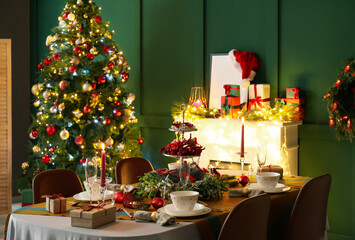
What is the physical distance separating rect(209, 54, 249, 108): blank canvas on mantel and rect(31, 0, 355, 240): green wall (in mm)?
134

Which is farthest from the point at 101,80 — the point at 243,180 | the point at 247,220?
the point at 247,220

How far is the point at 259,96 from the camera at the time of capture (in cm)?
477

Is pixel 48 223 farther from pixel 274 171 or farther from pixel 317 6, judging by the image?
pixel 317 6

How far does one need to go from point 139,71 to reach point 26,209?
138 inches

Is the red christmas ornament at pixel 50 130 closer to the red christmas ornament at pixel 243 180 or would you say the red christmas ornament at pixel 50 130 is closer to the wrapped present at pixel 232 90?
the wrapped present at pixel 232 90

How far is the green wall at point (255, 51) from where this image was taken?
453cm

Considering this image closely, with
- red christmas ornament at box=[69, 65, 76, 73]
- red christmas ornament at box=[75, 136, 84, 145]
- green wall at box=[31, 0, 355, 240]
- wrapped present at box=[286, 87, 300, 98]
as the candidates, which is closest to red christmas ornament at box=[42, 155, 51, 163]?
red christmas ornament at box=[75, 136, 84, 145]

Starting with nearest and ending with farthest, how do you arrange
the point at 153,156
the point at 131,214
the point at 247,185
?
the point at 131,214, the point at 247,185, the point at 153,156

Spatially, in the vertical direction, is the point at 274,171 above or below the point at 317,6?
below

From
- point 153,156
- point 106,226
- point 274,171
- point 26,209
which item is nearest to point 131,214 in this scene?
point 106,226

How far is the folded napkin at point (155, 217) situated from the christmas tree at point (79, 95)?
2.81 m

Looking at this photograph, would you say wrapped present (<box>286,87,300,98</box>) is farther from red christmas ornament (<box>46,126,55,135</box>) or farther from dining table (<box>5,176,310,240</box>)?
red christmas ornament (<box>46,126,55,135</box>)

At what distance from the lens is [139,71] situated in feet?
19.7

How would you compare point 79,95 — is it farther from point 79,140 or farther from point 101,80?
point 79,140
